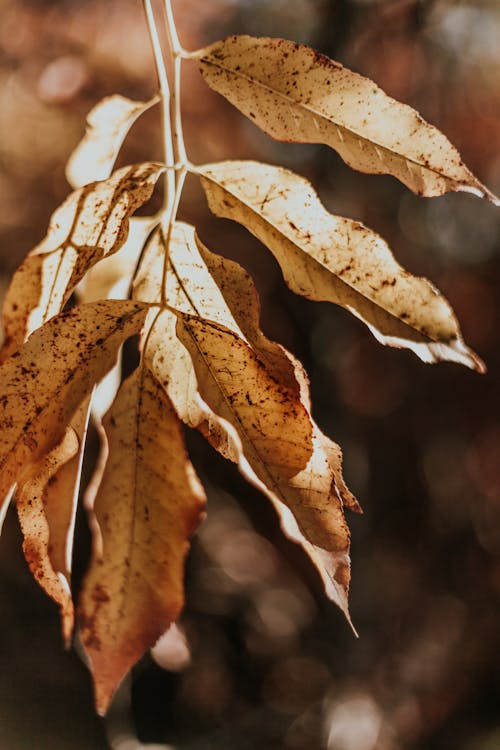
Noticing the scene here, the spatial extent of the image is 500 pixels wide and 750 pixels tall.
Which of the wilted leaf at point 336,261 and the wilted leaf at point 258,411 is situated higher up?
the wilted leaf at point 336,261

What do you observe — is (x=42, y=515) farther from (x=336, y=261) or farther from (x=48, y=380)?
(x=336, y=261)

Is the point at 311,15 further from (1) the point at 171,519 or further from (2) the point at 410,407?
(1) the point at 171,519

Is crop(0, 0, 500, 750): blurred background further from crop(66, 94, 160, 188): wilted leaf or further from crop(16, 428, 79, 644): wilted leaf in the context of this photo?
crop(16, 428, 79, 644): wilted leaf

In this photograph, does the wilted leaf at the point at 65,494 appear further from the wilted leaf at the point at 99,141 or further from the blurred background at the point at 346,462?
the blurred background at the point at 346,462

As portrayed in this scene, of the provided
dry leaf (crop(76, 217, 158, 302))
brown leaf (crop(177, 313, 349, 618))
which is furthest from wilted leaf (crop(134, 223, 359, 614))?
dry leaf (crop(76, 217, 158, 302))

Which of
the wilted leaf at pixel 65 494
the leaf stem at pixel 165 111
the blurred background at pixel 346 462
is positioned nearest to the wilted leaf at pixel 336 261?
the leaf stem at pixel 165 111

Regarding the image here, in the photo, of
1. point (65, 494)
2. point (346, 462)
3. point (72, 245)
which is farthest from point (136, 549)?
point (346, 462)
